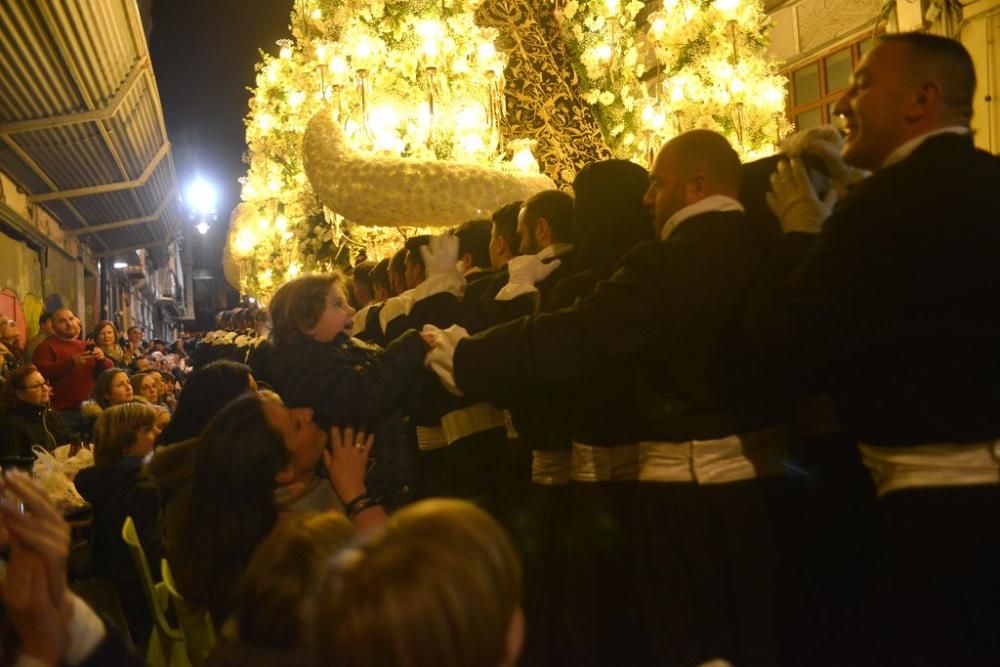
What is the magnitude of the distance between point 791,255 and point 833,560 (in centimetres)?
85

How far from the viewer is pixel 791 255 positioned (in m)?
2.51

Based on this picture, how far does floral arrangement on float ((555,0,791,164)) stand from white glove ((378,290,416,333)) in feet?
10.7

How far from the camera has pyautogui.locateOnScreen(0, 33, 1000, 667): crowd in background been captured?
157 centimetres

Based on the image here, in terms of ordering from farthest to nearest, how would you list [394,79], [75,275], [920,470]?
[75,275], [394,79], [920,470]

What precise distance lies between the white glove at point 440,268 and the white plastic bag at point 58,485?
2.52m

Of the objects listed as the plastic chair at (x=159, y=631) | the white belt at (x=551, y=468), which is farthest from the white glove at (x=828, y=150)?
the plastic chair at (x=159, y=631)

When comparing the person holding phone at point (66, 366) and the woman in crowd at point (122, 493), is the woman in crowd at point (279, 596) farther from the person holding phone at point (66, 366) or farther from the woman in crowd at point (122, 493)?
the person holding phone at point (66, 366)

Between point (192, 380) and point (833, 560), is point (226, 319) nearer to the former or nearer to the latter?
point (192, 380)

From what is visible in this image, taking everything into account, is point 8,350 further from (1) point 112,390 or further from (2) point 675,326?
(2) point 675,326

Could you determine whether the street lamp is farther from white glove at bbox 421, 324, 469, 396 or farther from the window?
white glove at bbox 421, 324, 469, 396

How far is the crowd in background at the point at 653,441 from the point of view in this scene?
1.57 metres

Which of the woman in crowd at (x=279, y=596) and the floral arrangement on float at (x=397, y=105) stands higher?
the floral arrangement on float at (x=397, y=105)

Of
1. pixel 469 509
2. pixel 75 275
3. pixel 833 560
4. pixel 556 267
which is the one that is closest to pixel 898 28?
pixel 556 267

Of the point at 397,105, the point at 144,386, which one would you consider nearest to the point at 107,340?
the point at 144,386
